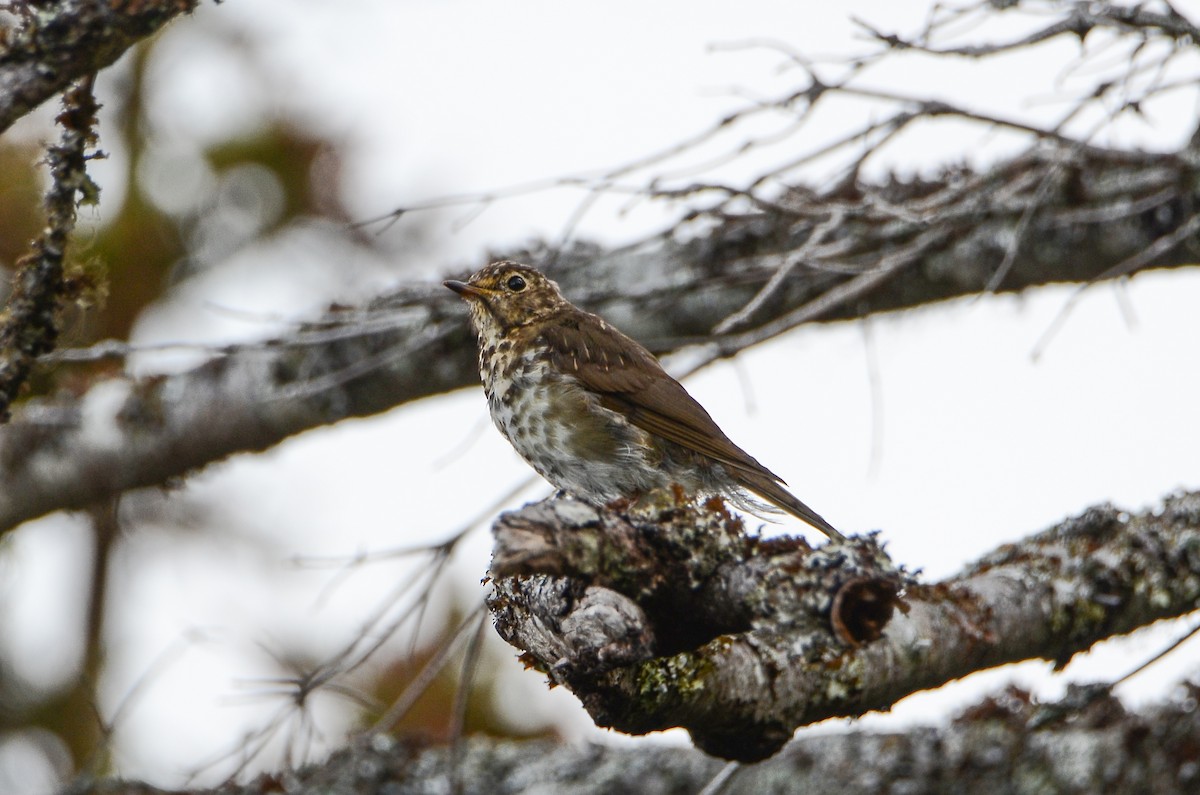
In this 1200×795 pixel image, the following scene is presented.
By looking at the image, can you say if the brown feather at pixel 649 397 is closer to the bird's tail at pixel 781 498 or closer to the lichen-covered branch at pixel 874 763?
the bird's tail at pixel 781 498

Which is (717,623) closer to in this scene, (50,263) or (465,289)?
(50,263)

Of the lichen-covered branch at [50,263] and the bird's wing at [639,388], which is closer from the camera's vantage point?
the lichen-covered branch at [50,263]

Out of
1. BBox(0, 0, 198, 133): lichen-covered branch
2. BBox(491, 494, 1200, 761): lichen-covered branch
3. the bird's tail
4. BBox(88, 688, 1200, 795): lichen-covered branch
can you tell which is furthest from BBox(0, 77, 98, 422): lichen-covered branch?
the bird's tail

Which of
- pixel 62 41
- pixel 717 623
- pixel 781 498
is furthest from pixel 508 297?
pixel 717 623

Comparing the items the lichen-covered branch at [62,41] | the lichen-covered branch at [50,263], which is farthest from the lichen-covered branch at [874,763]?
the lichen-covered branch at [62,41]

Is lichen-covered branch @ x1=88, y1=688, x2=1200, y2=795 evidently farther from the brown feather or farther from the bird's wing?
the bird's wing

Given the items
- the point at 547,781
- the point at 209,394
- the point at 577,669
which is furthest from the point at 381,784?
the point at 577,669

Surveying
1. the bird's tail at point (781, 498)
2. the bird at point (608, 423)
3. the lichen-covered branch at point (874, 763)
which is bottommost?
the lichen-covered branch at point (874, 763)
